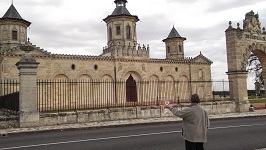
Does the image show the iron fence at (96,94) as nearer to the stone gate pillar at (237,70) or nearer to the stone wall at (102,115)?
the stone gate pillar at (237,70)

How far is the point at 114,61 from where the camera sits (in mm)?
32844

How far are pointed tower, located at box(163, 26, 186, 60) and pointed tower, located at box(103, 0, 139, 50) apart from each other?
9.09 meters

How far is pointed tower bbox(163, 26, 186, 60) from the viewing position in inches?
1759

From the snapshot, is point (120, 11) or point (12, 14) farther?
point (120, 11)

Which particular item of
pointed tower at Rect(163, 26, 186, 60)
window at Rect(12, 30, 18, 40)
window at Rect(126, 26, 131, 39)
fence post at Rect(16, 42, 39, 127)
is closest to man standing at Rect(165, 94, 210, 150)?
fence post at Rect(16, 42, 39, 127)

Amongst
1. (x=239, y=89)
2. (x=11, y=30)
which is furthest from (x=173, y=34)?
(x=239, y=89)

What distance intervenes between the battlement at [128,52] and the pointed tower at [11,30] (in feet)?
35.1

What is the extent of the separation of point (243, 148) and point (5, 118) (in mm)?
10233

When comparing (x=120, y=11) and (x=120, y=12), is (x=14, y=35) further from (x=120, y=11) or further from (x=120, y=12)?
(x=120, y=11)

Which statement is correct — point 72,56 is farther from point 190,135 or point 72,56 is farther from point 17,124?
point 190,135

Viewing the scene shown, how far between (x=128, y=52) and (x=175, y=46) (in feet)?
43.3

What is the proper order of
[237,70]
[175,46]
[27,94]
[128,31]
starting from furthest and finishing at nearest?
1. [175,46]
2. [128,31]
3. [237,70]
4. [27,94]

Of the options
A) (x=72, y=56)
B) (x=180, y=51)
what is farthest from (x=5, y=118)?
(x=180, y=51)

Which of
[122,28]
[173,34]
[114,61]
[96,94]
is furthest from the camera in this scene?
[173,34]
